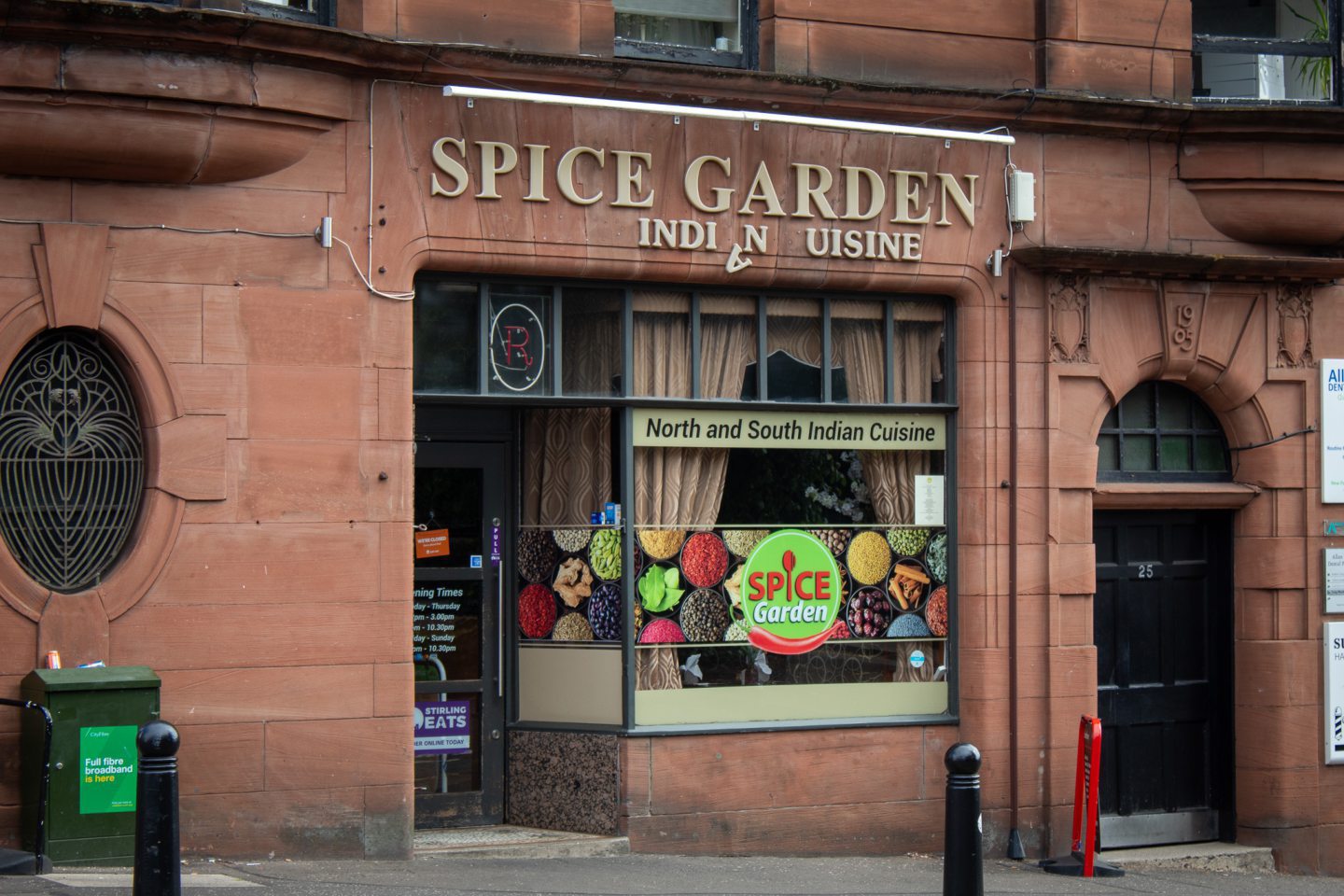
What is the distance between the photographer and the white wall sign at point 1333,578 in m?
12.0

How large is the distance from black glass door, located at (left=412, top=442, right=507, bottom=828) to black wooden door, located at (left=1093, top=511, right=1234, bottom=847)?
→ 13.5ft

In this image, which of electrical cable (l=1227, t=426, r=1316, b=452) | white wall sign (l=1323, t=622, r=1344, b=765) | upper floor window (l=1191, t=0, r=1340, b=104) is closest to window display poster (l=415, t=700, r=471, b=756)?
electrical cable (l=1227, t=426, r=1316, b=452)

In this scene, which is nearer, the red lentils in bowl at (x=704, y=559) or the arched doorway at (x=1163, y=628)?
the red lentils in bowl at (x=704, y=559)

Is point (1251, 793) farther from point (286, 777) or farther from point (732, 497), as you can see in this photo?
point (286, 777)

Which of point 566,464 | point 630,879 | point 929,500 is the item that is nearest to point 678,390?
point 566,464

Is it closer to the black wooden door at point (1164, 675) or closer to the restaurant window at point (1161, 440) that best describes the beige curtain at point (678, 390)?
the restaurant window at point (1161, 440)

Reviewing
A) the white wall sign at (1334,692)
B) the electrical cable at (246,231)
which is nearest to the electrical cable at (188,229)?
the electrical cable at (246,231)

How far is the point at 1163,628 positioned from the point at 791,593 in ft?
9.34

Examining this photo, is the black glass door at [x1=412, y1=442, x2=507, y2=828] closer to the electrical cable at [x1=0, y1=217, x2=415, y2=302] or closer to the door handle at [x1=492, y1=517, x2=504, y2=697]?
the door handle at [x1=492, y1=517, x2=504, y2=697]

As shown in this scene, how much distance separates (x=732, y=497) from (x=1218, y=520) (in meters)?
3.65

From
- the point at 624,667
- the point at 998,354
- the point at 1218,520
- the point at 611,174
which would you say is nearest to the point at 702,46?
the point at 611,174

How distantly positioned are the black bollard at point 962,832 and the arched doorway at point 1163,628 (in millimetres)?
4663

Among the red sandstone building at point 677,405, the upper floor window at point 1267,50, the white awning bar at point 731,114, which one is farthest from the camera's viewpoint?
the upper floor window at point 1267,50

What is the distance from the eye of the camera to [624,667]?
10.7 m
